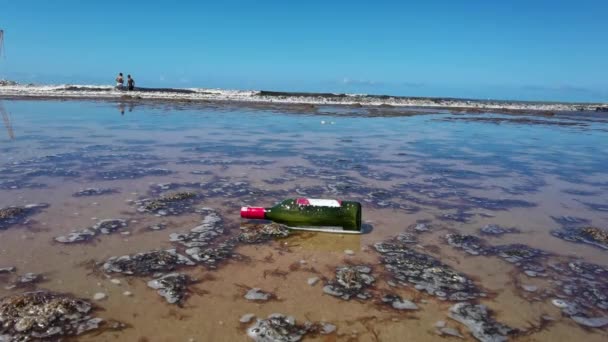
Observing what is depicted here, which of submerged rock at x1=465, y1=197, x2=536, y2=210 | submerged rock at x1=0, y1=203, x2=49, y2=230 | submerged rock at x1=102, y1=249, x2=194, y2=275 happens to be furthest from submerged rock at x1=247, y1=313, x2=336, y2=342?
submerged rock at x1=465, y1=197, x2=536, y2=210

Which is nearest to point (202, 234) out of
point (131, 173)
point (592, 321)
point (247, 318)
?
point (247, 318)

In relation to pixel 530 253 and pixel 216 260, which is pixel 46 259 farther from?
pixel 530 253

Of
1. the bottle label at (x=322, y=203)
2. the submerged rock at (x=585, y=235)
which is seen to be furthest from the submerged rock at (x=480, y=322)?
the submerged rock at (x=585, y=235)

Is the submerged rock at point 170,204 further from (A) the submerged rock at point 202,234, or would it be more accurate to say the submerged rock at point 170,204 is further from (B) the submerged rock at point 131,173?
(B) the submerged rock at point 131,173

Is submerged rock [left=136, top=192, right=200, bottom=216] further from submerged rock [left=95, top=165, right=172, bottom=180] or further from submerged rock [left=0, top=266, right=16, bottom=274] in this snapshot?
submerged rock [left=0, top=266, right=16, bottom=274]

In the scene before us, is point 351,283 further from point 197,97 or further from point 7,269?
point 197,97
